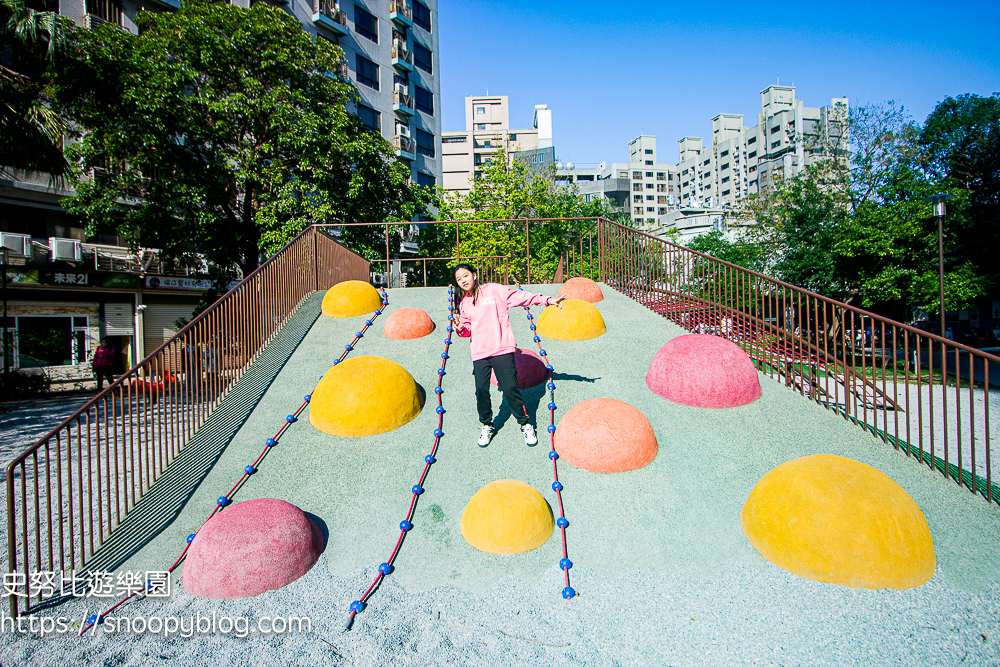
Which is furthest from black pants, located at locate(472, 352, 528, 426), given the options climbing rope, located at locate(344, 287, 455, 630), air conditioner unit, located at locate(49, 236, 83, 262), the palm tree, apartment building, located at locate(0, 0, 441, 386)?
air conditioner unit, located at locate(49, 236, 83, 262)

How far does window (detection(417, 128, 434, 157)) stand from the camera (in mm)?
42156

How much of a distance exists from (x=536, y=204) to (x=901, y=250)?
54.5ft

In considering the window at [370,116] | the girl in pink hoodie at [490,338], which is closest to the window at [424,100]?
the window at [370,116]

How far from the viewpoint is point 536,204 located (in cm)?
2816

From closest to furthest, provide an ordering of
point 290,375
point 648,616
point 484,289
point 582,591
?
point 648,616 < point 582,591 < point 484,289 < point 290,375

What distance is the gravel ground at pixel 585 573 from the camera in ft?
9.98

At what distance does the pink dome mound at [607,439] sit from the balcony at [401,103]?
38.8 m

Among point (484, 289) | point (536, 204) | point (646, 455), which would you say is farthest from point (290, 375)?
point (536, 204)

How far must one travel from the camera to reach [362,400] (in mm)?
5539

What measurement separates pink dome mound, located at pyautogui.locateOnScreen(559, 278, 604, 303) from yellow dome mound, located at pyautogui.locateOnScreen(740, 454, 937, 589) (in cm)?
589

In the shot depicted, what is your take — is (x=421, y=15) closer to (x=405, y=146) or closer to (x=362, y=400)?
(x=405, y=146)

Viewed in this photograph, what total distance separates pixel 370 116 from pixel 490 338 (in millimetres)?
36374

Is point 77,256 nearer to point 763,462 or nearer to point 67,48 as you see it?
point 67,48

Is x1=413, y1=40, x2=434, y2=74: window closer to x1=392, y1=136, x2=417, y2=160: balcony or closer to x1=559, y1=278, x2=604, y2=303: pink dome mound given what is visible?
x1=392, y1=136, x2=417, y2=160: balcony
